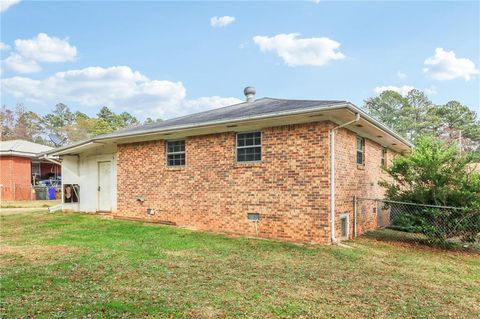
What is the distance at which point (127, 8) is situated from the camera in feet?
38.9

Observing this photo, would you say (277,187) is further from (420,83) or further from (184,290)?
(420,83)

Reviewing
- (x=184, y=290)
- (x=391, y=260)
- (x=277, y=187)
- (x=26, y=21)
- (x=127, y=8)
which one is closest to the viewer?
(x=184, y=290)

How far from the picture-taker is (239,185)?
875 centimetres

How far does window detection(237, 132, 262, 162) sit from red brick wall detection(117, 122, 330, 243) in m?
0.18

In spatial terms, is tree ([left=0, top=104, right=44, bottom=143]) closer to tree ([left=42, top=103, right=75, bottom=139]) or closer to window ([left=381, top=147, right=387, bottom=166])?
tree ([left=42, top=103, right=75, bottom=139])

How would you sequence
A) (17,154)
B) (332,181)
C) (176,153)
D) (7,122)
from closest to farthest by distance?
(332,181) < (176,153) < (17,154) < (7,122)

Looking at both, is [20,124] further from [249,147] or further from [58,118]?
[249,147]

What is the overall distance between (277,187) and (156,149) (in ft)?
15.6

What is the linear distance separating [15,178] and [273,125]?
63.1 ft

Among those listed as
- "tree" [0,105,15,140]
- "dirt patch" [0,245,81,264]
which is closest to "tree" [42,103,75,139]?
"tree" [0,105,15,140]

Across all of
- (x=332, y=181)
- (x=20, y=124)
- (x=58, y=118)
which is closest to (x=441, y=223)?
(x=332, y=181)

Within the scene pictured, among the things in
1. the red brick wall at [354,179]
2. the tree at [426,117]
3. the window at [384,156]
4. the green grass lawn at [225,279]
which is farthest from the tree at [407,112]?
the green grass lawn at [225,279]

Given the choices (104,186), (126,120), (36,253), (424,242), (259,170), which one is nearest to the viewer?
(36,253)

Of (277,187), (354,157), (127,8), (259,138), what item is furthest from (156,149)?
(354,157)
